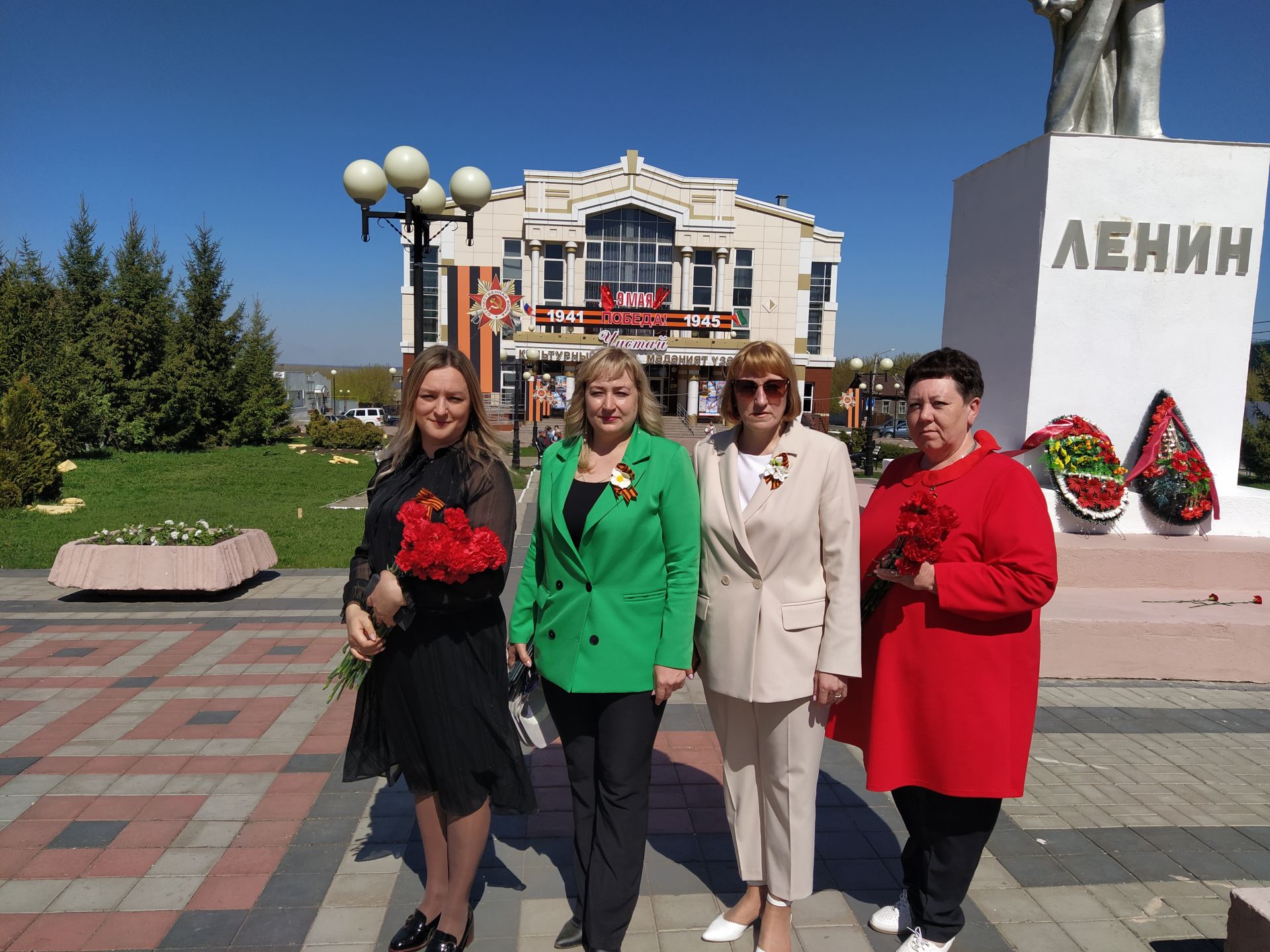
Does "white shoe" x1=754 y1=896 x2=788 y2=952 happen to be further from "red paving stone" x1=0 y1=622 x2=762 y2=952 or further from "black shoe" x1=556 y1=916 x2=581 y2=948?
"red paving stone" x1=0 y1=622 x2=762 y2=952

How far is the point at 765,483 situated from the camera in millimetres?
2295

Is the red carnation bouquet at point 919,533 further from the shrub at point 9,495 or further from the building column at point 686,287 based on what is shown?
the building column at point 686,287

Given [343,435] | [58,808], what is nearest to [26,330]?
[343,435]

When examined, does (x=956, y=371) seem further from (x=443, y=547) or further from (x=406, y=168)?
(x=406, y=168)

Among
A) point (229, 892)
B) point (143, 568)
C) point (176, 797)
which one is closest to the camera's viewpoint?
point (229, 892)

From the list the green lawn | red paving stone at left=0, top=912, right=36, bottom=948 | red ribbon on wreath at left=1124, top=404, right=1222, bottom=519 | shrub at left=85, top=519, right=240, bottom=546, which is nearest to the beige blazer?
red paving stone at left=0, top=912, right=36, bottom=948

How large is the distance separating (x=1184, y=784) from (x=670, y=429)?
1220 inches

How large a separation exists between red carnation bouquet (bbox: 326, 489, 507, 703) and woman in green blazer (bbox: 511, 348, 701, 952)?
27 cm

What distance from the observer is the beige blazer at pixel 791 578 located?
89.0 inches

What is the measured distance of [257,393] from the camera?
27.5 metres

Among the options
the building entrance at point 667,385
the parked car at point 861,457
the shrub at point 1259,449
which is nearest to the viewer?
the parked car at point 861,457

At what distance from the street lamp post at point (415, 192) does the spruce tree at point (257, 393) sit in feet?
74.2

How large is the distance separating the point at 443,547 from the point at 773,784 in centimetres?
127

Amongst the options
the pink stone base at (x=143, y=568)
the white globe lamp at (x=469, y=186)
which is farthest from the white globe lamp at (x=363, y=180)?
the pink stone base at (x=143, y=568)
